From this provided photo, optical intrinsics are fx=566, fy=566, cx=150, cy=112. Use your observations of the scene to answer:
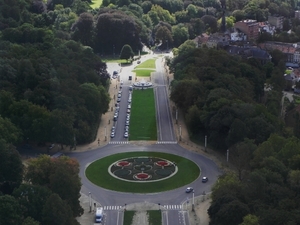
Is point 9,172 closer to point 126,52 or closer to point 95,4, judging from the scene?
point 126,52

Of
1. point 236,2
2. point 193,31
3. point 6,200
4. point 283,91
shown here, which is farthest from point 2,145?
point 236,2

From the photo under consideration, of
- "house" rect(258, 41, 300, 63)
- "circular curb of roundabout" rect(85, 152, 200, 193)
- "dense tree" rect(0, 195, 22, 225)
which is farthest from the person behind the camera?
"house" rect(258, 41, 300, 63)

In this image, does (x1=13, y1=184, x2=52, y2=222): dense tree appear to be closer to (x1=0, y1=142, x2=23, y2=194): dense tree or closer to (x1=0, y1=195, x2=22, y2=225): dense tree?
(x1=0, y1=195, x2=22, y2=225): dense tree

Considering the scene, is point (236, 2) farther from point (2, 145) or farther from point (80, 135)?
point (2, 145)

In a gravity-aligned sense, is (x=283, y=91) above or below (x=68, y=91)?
below

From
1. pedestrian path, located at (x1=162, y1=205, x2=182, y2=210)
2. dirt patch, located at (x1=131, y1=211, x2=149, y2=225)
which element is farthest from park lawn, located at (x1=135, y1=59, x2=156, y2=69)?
dirt patch, located at (x1=131, y1=211, x2=149, y2=225)

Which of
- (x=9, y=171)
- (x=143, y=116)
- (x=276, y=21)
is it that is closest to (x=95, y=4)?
(x=276, y=21)

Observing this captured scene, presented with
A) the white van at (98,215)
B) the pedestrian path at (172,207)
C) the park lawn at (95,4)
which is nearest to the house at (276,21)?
the park lawn at (95,4)
